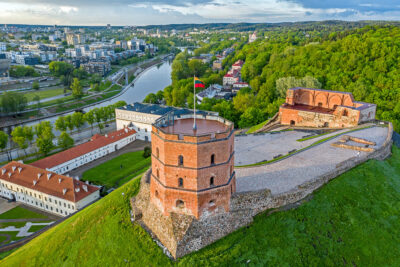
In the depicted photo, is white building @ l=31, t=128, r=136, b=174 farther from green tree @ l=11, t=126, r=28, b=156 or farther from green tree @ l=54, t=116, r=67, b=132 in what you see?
green tree @ l=54, t=116, r=67, b=132

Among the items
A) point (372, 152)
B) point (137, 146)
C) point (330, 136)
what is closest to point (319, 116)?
point (330, 136)

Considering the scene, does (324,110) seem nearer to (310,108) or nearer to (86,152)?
(310,108)

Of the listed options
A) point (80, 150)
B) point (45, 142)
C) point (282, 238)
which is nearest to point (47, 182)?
point (80, 150)

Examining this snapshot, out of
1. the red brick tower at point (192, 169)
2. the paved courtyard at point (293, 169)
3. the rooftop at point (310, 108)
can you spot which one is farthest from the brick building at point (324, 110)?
the red brick tower at point (192, 169)

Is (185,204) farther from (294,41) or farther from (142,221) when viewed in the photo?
(294,41)

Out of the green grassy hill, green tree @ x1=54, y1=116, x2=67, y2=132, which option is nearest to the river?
green tree @ x1=54, y1=116, x2=67, y2=132
